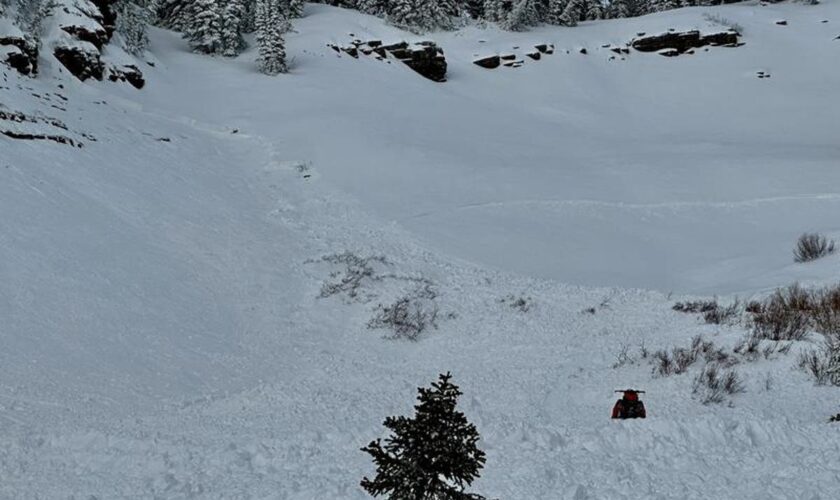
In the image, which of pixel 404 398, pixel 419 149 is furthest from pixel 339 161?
pixel 404 398

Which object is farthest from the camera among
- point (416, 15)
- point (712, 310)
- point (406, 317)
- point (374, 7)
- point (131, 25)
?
point (374, 7)

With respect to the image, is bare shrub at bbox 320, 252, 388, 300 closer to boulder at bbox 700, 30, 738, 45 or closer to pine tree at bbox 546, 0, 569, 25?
boulder at bbox 700, 30, 738, 45

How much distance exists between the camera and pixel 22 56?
1972 centimetres

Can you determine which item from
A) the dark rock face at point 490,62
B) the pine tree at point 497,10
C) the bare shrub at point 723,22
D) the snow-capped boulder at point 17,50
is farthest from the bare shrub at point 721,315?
the pine tree at point 497,10

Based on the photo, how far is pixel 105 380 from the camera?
7.54 meters

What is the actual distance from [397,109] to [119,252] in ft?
64.8

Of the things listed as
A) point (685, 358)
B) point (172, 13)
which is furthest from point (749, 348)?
point (172, 13)

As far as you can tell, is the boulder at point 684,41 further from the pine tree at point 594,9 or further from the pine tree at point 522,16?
the pine tree at point 594,9

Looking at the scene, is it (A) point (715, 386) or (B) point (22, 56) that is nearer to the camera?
(A) point (715, 386)

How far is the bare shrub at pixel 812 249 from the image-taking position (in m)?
13.7

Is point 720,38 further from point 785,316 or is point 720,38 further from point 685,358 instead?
point 685,358

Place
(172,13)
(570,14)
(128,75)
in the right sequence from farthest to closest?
(570,14)
(172,13)
(128,75)

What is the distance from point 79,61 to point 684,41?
40425 mm

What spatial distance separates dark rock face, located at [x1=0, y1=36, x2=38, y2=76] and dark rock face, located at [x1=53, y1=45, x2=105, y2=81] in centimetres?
211
